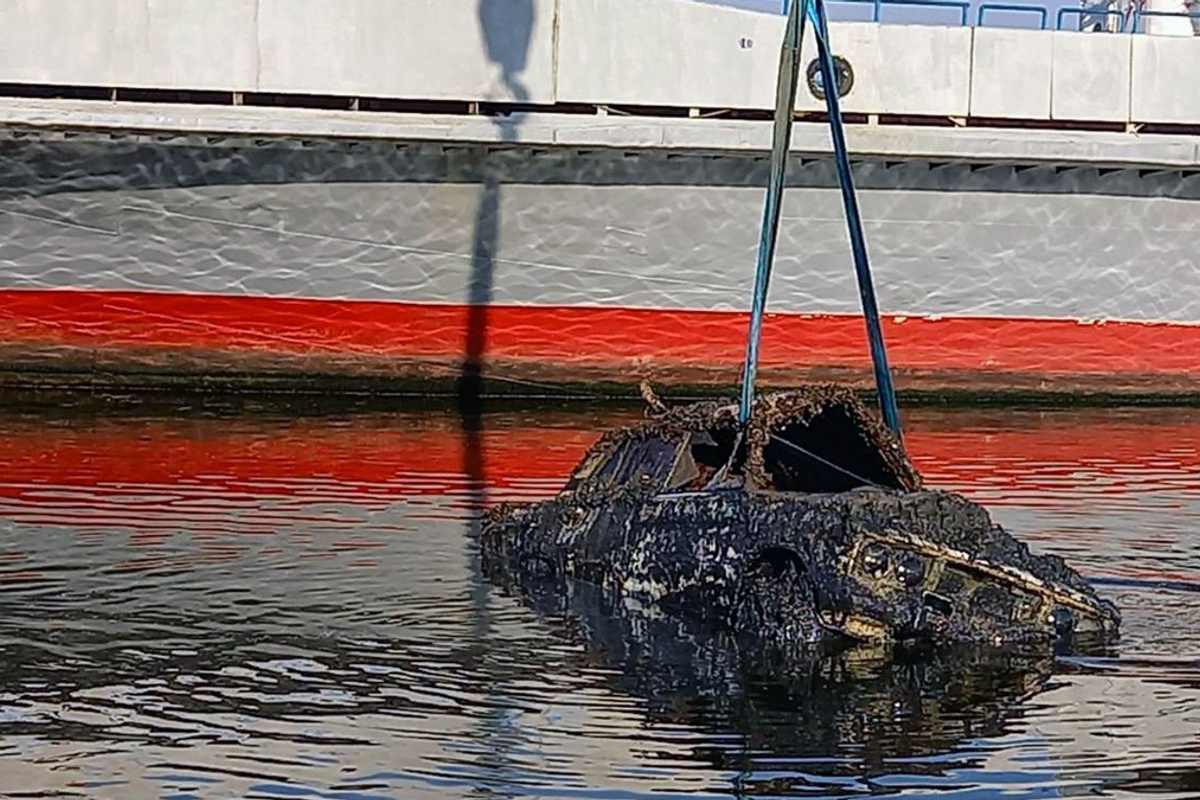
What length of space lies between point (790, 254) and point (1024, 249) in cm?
266

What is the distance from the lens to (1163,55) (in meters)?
23.2

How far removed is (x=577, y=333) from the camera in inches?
883

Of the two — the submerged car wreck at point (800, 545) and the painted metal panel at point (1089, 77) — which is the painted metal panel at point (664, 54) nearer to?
the painted metal panel at point (1089, 77)

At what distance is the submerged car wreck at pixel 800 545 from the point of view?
9.91 m

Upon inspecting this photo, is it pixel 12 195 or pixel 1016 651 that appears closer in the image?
pixel 1016 651

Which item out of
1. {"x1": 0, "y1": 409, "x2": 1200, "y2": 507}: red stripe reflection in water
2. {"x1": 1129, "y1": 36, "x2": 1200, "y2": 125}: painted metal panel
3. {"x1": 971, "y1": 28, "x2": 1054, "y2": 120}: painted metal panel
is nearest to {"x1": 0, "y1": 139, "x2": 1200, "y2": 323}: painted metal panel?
{"x1": 971, "y1": 28, "x2": 1054, "y2": 120}: painted metal panel

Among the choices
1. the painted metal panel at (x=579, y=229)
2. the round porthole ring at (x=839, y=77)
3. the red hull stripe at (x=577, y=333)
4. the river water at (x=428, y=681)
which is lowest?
the river water at (x=428, y=681)

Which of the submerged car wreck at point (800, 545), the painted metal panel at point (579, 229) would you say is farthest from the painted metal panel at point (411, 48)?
the submerged car wreck at point (800, 545)

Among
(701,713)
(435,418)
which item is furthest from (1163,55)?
(701,713)

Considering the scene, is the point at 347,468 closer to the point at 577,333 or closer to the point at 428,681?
the point at 577,333

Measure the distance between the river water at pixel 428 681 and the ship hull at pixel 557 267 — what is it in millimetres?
5348

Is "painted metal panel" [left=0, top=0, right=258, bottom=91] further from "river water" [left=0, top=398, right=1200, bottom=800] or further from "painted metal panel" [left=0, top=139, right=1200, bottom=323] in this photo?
"river water" [left=0, top=398, right=1200, bottom=800]

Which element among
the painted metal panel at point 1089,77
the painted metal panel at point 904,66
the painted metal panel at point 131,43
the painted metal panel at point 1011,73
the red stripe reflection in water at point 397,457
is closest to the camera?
the red stripe reflection in water at point 397,457

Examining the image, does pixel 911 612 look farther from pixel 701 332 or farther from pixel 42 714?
pixel 701 332
